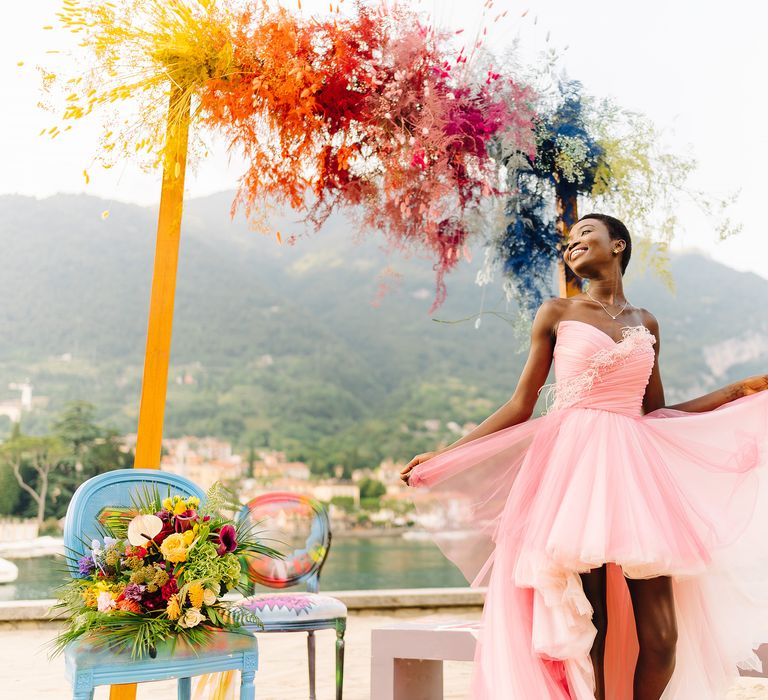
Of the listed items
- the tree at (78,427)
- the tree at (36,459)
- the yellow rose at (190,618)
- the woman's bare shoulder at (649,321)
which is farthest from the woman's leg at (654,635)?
the tree at (78,427)

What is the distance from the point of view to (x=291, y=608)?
3152 millimetres

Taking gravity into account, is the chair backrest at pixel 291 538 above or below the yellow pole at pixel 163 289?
below

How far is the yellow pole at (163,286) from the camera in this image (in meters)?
2.88

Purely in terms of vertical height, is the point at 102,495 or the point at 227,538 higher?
the point at 102,495

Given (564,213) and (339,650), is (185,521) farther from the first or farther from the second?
(564,213)

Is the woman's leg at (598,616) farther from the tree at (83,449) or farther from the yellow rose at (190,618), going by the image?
the tree at (83,449)

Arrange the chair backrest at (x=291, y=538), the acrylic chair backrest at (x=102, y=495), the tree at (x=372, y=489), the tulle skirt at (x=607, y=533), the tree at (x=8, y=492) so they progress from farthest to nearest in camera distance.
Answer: the tree at (x=372, y=489) → the tree at (x=8, y=492) → the chair backrest at (x=291, y=538) → the acrylic chair backrest at (x=102, y=495) → the tulle skirt at (x=607, y=533)

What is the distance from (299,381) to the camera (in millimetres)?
22656

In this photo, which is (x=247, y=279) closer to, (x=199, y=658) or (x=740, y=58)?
(x=740, y=58)

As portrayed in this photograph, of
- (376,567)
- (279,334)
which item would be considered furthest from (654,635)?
(279,334)

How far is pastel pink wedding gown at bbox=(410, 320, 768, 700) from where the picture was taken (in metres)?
2.05

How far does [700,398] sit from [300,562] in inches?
76.0

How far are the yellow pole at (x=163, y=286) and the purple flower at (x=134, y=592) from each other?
702 mm

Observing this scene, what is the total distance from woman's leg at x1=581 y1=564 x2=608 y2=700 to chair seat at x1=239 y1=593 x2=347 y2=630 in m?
1.32
